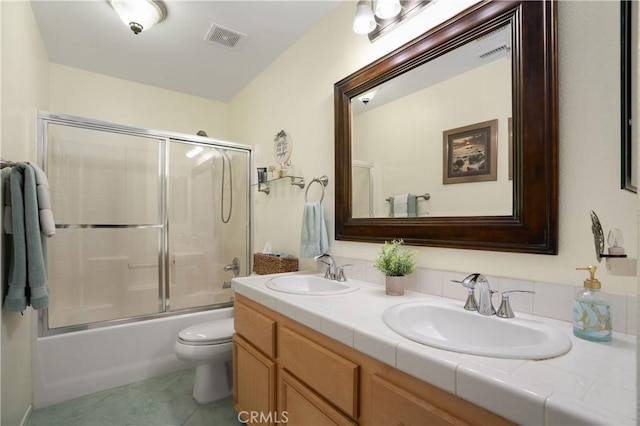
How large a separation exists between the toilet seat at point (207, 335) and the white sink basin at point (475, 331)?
129cm

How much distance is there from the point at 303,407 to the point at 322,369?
0.22 metres

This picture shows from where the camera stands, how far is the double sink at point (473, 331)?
726 mm

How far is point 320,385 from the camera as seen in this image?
1.04 metres

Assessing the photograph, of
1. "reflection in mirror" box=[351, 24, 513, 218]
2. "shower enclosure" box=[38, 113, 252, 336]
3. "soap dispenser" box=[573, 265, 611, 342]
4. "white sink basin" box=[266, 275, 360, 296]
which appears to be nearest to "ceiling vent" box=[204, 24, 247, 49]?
"shower enclosure" box=[38, 113, 252, 336]

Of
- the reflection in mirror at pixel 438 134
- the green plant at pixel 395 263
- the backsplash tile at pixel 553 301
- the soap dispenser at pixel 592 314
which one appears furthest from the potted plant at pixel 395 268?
the soap dispenser at pixel 592 314

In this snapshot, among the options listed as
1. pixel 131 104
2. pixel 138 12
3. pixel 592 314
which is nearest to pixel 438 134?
pixel 592 314

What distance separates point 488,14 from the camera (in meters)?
1.13

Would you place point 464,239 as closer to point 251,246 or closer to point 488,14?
point 488,14

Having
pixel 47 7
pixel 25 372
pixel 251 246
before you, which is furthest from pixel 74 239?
pixel 47 7

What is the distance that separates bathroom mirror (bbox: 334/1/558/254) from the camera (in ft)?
3.26

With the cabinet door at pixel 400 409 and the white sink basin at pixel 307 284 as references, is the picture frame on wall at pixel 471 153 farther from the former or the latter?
the cabinet door at pixel 400 409

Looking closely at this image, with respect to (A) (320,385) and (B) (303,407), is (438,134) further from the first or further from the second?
(B) (303,407)

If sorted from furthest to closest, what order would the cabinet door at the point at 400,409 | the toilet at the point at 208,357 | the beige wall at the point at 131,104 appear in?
the beige wall at the point at 131,104 → the toilet at the point at 208,357 → the cabinet door at the point at 400,409

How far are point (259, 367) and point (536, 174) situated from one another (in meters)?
1.37
